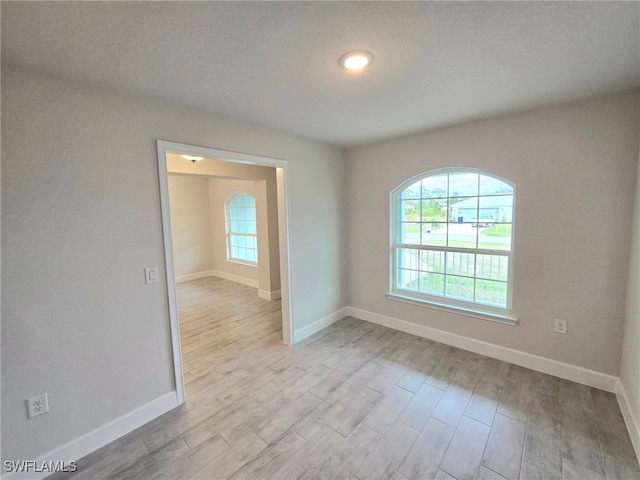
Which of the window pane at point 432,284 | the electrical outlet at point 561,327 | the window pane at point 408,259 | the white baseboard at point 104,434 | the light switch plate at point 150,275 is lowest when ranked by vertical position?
the white baseboard at point 104,434

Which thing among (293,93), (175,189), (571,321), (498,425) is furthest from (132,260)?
(175,189)

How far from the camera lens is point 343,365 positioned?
8.96ft

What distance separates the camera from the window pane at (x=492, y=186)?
2663 millimetres

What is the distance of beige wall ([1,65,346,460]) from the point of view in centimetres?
153

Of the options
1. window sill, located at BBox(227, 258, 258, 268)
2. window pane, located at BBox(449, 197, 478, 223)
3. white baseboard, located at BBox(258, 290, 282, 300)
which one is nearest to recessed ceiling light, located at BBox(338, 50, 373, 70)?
window pane, located at BBox(449, 197, 478, 223)

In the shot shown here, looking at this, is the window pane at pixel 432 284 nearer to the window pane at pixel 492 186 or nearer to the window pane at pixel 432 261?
the window pane at pixel 432 261

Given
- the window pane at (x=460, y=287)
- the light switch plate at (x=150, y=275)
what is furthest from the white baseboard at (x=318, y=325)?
the light switch plate at (x=150, y=275)

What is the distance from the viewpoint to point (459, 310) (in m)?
2.96

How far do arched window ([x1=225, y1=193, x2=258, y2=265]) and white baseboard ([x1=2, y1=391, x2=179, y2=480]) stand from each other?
389cm

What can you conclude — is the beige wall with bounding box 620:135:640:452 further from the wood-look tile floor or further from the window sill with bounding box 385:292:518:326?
the window sill with bounding box 385:292:518:326

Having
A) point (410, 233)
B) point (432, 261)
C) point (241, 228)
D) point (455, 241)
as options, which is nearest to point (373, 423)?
point (432, 261)

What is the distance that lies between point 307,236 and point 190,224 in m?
4.54

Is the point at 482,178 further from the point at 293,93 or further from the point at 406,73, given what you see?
the point at 293,93

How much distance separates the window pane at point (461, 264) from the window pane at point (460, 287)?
Answer: 0.20 ft
